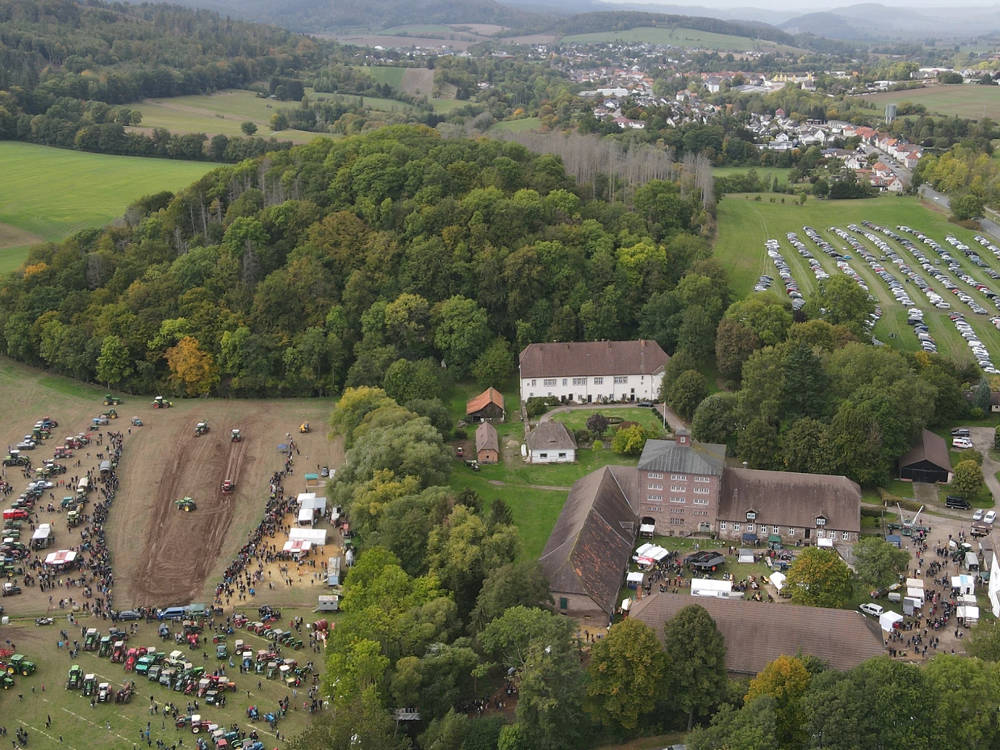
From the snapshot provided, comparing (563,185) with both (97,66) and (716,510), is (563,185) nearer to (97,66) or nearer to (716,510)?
(716,510)

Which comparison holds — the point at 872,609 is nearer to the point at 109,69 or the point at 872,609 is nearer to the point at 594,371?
the point at 594,371

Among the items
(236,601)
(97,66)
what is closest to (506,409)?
(236,601)

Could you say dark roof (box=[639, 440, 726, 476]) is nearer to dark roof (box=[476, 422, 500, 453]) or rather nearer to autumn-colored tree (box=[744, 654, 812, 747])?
dark roof (box=[476, 422, 500, 453])

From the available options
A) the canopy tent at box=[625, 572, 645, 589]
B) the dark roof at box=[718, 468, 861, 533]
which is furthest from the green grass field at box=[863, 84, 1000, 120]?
the canopy tent at box=[625, 572, 645, 589]

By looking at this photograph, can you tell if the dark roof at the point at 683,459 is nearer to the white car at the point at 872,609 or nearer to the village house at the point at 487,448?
the white car at the point at 872,609

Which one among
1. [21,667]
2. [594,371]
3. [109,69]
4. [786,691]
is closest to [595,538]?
[786,691]
